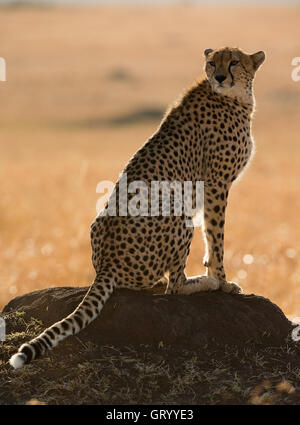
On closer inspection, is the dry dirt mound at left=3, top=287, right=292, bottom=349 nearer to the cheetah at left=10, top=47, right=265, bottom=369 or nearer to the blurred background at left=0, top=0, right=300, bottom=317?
the cheetah at left=10, top=47, right=265, bottom=369

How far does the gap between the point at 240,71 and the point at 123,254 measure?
144 centimetres

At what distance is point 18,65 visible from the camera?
39000 millimetres

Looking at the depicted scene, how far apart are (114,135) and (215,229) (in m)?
24.3

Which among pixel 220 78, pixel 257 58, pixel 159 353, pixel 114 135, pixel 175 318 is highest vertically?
pixel 114 135

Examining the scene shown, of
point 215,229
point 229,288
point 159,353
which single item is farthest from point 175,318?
point 215,229

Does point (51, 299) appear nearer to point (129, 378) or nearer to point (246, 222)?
point (129, 378)

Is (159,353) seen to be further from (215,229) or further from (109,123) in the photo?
(109,123)

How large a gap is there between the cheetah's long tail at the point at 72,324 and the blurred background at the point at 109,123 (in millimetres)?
2387

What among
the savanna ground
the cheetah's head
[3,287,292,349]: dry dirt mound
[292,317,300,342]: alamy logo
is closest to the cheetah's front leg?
[3,287,292,349]: dry dirt mound

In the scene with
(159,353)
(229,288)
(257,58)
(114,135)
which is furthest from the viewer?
(114,135)

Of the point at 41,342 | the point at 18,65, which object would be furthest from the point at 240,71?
the point at 18,65

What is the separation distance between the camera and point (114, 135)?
28688 millimetres

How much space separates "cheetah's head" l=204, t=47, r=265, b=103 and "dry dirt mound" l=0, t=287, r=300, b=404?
1.26 meters

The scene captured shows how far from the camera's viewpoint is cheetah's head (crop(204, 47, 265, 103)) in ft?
15.2
